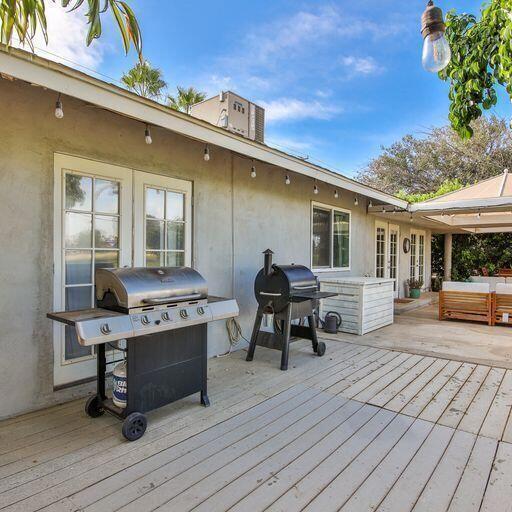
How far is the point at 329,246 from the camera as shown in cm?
662

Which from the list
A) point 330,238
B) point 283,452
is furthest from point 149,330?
point 330,238

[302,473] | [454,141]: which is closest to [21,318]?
[302,473]

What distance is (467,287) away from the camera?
21.8 ft

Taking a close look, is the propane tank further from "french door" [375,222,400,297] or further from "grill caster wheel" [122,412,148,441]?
"french door" [375,222,400,297]

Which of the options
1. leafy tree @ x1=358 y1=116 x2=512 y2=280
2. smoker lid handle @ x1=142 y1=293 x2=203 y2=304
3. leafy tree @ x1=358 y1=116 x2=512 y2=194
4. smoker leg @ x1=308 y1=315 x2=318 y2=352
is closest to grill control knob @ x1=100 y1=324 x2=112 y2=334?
smoker lid handle @ x1=142 y1=293 x2=203 y2=304

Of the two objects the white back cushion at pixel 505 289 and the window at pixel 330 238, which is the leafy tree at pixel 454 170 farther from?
the window at pixel 330 238

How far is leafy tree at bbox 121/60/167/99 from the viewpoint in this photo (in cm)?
1462

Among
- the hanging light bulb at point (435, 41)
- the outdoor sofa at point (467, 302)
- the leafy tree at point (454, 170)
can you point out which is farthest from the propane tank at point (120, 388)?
the leafy tree at point (454, 170)

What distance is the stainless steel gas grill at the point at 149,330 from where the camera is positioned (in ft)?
7.62

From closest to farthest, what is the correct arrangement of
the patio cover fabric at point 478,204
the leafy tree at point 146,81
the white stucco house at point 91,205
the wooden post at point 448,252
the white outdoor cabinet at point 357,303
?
the white stucco house at point 91,205
the white outdoor cabinet at point 357,303
the patio cover fabric at point 478,204
the wooden post at point 448,252
the leafy tree at point 146,81

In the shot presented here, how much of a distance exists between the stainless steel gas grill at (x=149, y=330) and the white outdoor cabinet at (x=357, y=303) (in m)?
3.22

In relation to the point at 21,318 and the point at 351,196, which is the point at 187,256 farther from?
the point at 351,196

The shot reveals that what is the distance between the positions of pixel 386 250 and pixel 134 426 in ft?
26.2

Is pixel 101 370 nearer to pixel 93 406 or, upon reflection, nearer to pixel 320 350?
pixel 93 406
